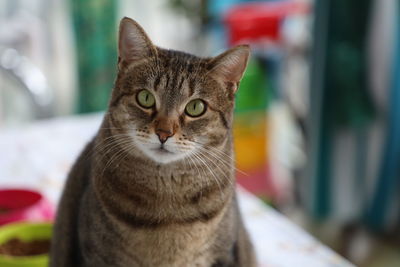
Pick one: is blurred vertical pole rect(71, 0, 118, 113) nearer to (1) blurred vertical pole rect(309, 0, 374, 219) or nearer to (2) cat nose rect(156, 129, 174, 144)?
(1) blurred vertical pole rect(309, 0, 374, 219)

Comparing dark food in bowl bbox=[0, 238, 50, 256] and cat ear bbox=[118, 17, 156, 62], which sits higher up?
cat ear bbox=[118, 17, 156, 62]

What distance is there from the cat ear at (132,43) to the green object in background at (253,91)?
131 cm

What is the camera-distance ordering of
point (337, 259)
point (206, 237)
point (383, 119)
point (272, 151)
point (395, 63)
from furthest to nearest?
point (272, 151)
point (383, 119)
point (395, 63)
point (337, 259)
point (206, 237)

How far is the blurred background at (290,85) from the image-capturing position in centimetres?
192

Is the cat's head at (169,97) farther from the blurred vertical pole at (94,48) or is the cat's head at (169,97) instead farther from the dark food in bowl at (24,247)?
the blurred vertical pole at (94,48)

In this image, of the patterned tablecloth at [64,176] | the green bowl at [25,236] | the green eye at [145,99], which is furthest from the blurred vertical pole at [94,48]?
the green eye at [145,99]

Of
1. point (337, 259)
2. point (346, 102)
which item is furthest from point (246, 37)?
point (337, 259)

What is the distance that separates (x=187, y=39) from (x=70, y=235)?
1880mm

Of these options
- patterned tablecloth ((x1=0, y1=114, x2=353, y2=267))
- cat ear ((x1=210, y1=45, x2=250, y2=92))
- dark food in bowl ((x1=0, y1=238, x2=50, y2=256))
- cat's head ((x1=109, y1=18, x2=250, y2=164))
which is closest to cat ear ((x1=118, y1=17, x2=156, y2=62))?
cat's head ((x1=109, y1=18, x2=250, y2=164))

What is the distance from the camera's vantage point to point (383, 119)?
6.42 feet

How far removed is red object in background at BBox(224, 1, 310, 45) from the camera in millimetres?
2174

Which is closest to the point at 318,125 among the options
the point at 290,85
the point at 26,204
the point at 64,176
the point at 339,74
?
the point at 339,74

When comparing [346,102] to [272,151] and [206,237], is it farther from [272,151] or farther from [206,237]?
[206,237]

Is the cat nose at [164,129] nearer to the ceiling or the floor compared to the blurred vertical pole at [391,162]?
nearer to the ceiling
